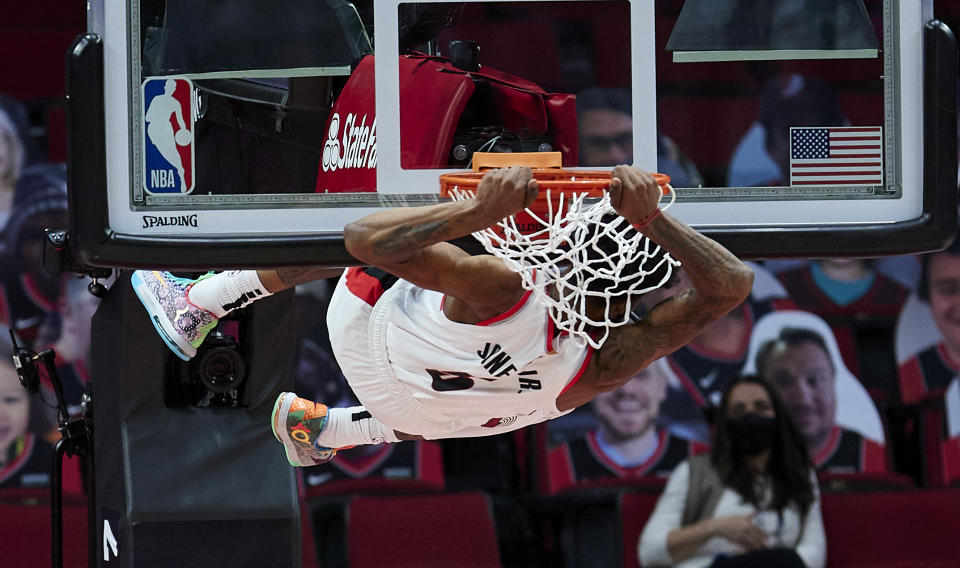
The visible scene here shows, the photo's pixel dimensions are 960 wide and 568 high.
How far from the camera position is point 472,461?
245 inches

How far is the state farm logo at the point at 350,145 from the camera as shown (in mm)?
3338

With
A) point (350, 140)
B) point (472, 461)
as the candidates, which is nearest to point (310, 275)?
point (350, 140)

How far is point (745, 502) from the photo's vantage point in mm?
5699

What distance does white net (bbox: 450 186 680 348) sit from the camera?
2.95 meters

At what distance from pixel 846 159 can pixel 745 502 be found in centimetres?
268

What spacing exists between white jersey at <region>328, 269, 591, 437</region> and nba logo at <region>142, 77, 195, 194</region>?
20.2 inches

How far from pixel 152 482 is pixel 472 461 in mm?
2457

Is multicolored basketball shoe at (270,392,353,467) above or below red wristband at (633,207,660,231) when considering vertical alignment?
below

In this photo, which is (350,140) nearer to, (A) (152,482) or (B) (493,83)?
(B) (493,83)

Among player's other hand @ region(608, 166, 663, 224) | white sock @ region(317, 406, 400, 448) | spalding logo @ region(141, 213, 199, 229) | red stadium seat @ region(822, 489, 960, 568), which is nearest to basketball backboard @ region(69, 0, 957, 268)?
spalding logo @ region(141, 213, 199, 229)

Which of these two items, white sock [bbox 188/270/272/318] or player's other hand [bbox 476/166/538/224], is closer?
player's other hand [bbox 476/166/538/224]

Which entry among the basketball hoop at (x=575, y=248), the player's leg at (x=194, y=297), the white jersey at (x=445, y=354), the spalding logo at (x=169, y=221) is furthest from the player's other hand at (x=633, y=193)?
the player's leg at (x=194, y=297)

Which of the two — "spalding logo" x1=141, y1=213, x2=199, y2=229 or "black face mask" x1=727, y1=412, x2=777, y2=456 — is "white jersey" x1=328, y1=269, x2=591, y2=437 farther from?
"black face mask" x1=727, y1=412, x2=777, y2=456

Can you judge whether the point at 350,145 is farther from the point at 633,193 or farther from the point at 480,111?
the point at 633,193
